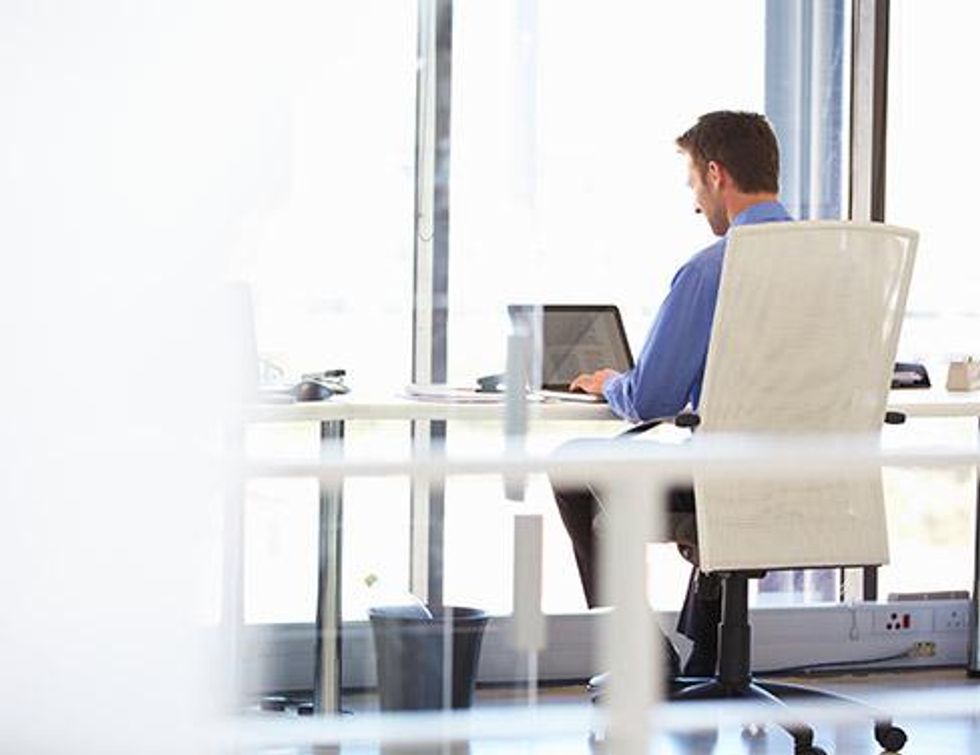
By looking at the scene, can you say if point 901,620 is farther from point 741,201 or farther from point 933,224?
point 741,201

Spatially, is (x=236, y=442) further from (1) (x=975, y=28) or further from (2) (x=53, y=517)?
(1) (x=975, y=28)

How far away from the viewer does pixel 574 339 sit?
158 inches

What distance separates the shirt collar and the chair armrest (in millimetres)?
380

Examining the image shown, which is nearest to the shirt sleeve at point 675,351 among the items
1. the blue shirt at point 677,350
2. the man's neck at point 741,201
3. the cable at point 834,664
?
the blue shirt at point 677,350

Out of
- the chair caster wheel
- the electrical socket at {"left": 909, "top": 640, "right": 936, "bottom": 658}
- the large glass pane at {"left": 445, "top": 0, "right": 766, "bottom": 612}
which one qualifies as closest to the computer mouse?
the large glass pane at {"left": 445, "top": 0, "right": 766, "bottom": 612}

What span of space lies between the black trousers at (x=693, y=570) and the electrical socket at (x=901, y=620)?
0.66m

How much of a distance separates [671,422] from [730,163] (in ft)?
1.68

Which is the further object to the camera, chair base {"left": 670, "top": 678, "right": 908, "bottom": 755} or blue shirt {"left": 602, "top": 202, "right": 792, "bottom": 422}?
chair base {"left": 670, "top": 678, "right": 908, "bottom": 755}

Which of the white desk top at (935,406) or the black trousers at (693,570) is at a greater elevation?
the white desk top at (935,406)

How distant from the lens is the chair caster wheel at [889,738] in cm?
388

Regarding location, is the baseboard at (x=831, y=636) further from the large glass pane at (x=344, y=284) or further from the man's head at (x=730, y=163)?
the man's head at (x=730, y=163)

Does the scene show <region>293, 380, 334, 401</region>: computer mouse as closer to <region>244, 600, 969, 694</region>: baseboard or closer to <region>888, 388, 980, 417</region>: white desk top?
<region>244, 600, 969, 694</region>: baseboard

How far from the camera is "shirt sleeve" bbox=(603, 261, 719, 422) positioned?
3.62 metres

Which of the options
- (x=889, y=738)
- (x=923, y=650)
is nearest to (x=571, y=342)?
(x=889, y=738)
